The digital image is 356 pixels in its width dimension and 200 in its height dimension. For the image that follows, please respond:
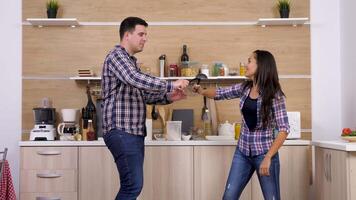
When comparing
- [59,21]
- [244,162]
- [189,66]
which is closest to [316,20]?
[189,66]

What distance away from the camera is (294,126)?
439cm

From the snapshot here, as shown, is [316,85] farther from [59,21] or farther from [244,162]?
[59,21]

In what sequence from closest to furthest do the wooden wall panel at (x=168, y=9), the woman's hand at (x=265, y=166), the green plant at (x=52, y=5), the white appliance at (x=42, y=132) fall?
the woman's hand at (x=265, y=166) → the white appliance at (x=42, y=132) → the green plant at (x=52, y=5) → the wooden wall panel at (x=168, y=9)

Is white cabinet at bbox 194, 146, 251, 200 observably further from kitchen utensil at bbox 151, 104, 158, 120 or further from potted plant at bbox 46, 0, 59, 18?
potted plant at bbox 46, 0, 59, 18

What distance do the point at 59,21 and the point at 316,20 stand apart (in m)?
2.31

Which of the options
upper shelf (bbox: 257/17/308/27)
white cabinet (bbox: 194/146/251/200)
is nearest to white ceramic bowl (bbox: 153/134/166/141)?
white cabinet (bbox: 194/146/251/200)

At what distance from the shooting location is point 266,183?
323 centimetres

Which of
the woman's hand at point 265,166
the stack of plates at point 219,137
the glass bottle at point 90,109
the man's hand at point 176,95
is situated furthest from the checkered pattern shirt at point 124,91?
the glass bottle at point 90,109

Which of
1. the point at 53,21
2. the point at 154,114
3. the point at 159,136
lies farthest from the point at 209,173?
the point at 53,21

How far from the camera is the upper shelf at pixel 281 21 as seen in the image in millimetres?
4535

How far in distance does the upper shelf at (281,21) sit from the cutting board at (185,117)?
1.01 metres

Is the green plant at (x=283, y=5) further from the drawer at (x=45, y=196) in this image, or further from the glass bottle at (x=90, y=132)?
the drawer at (x=45, y=196)

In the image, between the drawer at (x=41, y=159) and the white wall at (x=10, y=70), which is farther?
the white wall at (x=10, y=70)

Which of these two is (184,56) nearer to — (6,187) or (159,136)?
(159,136)
